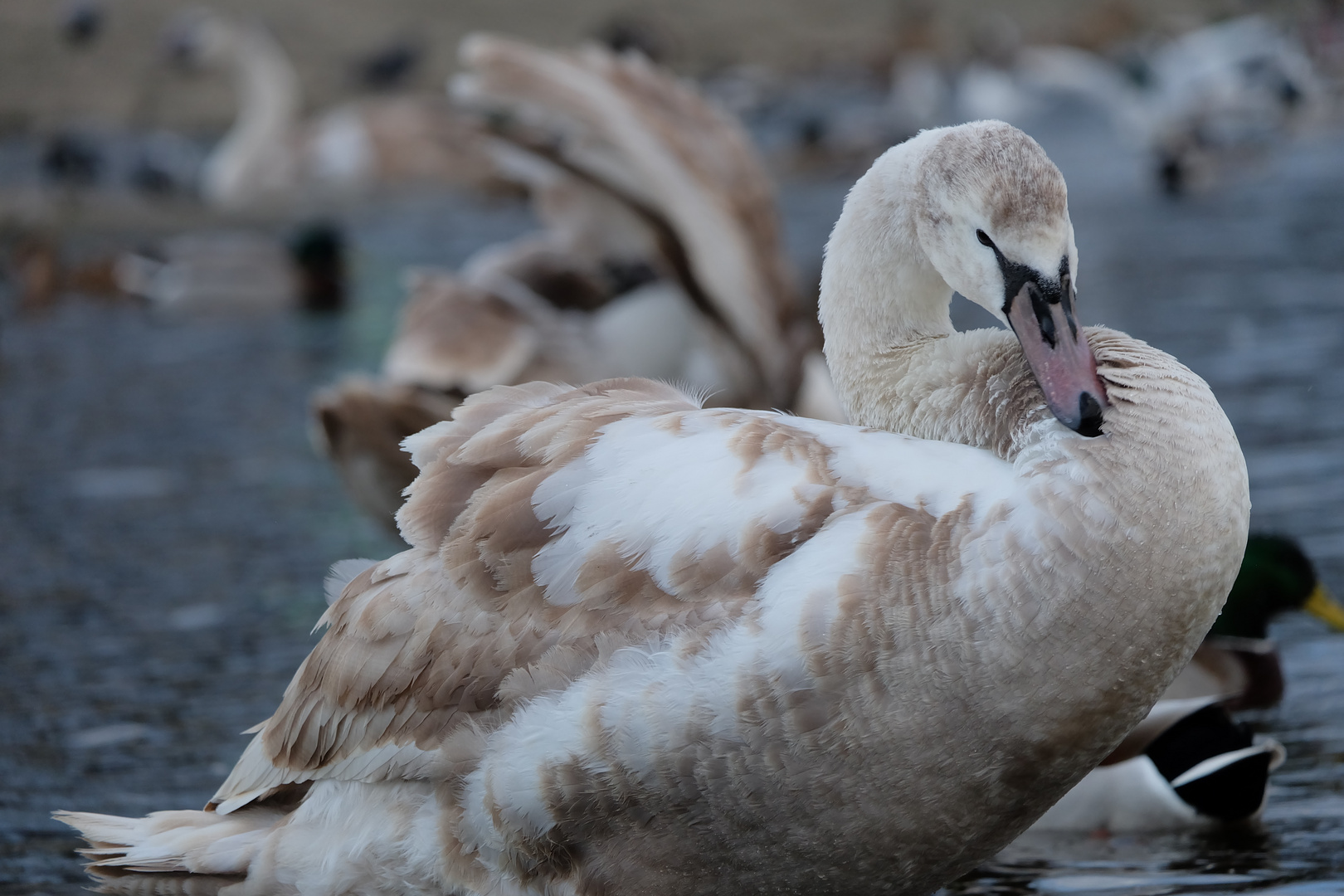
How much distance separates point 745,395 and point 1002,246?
3.57 meters

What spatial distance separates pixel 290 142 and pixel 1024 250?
1910cm

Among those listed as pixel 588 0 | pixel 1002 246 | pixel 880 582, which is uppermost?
pixel 588 0

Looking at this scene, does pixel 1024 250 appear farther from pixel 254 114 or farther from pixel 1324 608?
pixel 254 114

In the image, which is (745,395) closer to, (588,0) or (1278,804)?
(1278,804)

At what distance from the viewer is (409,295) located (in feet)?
Result: 44.9

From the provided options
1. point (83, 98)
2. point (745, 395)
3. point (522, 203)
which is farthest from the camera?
point (83, 98)

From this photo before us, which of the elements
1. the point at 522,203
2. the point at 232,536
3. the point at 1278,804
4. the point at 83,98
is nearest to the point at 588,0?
the point at 83,98

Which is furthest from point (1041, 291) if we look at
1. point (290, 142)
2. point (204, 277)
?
point (290, 142)

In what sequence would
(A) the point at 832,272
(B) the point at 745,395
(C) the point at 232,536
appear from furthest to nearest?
(C) the point at 232,536, (B) the point at 745,395, (A) the point at 832,272

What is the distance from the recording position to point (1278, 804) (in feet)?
14.4

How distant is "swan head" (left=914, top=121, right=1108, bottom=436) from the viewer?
9.70ft

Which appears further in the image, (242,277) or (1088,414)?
(242,277)

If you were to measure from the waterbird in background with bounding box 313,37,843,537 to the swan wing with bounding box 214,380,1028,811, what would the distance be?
1996 mm

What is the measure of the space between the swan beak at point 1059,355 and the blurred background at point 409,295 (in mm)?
1518
